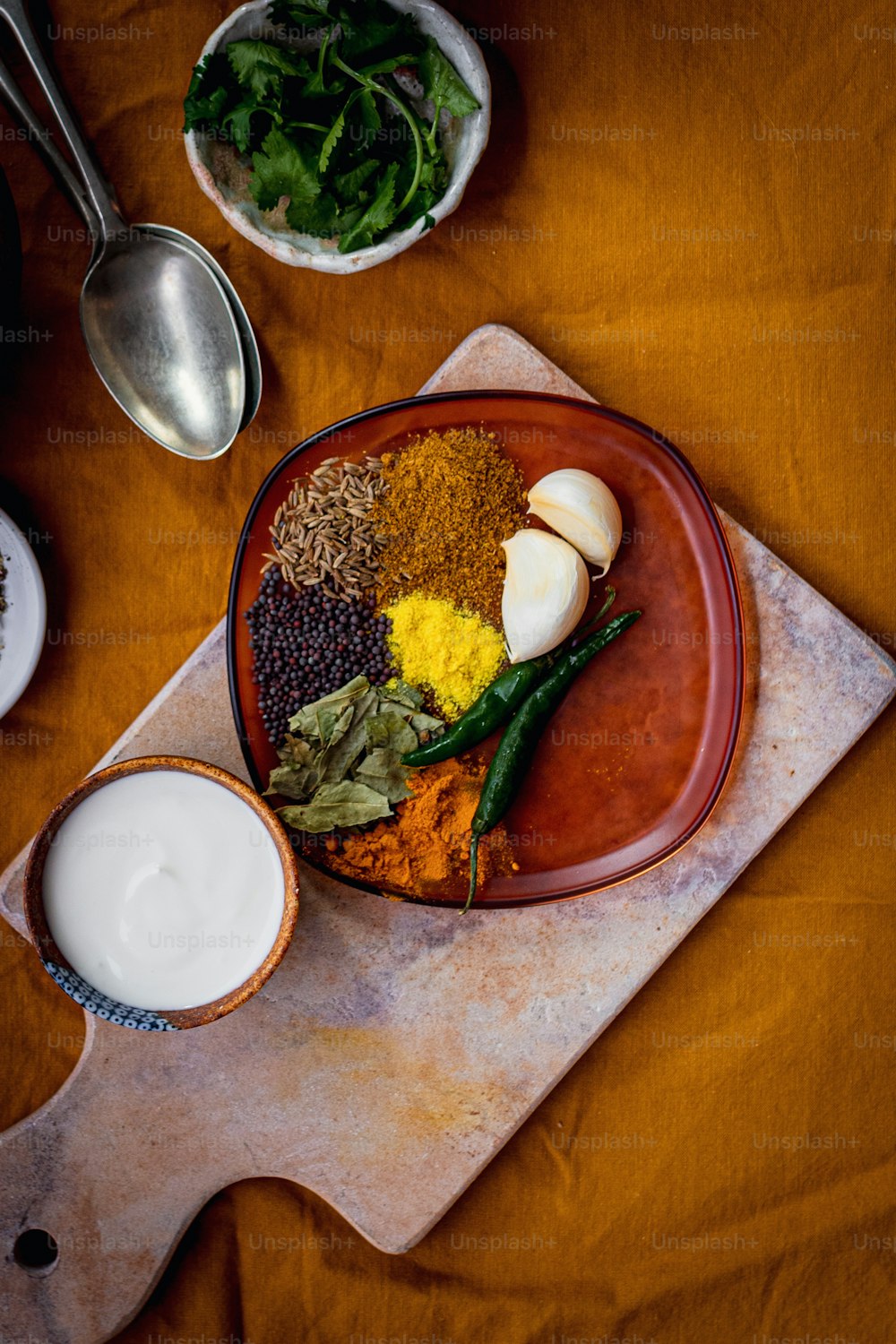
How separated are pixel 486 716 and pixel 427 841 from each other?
0.78ft

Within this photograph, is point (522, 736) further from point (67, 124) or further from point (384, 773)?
point (67, 124)

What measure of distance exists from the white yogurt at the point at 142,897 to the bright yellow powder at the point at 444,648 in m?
0.37

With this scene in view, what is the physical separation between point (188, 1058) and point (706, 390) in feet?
5.00

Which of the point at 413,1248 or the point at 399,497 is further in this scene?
the point at 413,1248

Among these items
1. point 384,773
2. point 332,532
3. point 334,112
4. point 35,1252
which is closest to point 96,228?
point 334,112

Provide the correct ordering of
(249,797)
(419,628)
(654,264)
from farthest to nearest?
1. (654,264)
2. (419,628)
3. (249,797)

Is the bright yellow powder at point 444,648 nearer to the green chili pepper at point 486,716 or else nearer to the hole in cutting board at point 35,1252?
the green chili pepper at point 486,716

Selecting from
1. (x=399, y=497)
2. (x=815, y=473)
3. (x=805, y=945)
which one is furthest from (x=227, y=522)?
(x=805, y=945)

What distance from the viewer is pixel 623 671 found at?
1768mm

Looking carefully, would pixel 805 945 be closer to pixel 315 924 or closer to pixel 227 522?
pixel 315 924

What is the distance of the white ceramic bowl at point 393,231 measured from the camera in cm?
169

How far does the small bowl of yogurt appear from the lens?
156cm

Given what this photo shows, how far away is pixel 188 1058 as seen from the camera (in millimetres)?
1755

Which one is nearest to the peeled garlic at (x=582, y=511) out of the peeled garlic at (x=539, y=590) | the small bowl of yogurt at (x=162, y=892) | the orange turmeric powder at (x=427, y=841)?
the peeled garlic at (x=539, y=590)
